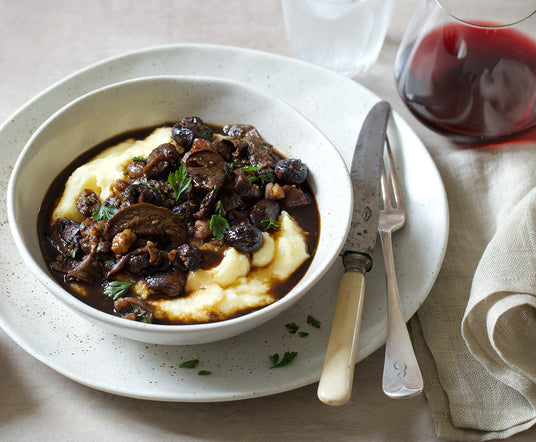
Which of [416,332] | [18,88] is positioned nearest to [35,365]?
[416,332]

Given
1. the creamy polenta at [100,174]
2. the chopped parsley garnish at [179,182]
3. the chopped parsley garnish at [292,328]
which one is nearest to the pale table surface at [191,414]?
the chopped parsley garnish at [292,328]

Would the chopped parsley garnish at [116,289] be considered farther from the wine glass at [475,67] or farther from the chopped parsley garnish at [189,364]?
the wine glass at [475,67]

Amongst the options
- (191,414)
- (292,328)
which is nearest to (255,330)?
(292,328)

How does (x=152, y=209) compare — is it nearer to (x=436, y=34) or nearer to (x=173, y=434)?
(x=173, y=434)

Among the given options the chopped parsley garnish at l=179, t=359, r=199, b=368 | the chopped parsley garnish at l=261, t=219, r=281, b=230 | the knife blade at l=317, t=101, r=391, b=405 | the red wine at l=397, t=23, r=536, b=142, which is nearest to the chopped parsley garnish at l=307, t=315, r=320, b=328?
the knife blade at l=317, t=101, r=391, b=405

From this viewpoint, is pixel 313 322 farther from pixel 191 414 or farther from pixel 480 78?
pixel 480 78

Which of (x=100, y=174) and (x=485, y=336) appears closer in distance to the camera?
(x=485, y=336)

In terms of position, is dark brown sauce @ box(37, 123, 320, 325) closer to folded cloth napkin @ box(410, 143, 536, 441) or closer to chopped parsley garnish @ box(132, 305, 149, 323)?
chopped parsley garnish @ box(132, 305, 149, 323)
